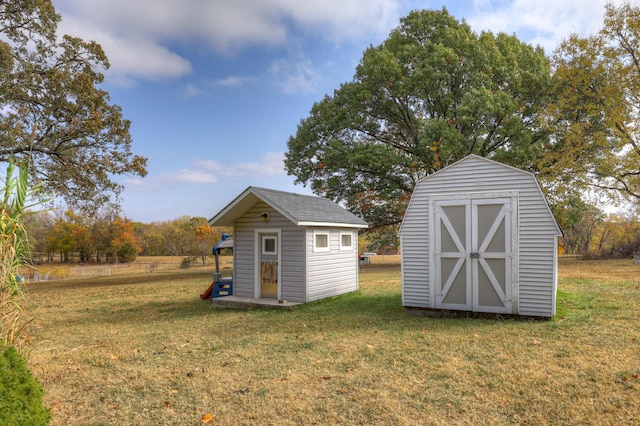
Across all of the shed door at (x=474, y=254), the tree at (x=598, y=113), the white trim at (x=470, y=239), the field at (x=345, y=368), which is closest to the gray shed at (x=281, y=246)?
the field at (x=345, y=368)

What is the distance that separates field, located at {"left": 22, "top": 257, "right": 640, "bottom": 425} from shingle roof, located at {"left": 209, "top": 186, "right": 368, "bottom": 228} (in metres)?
2.70

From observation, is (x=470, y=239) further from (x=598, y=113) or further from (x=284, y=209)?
(x=598, y=113)

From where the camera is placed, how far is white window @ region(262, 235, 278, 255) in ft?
36.9

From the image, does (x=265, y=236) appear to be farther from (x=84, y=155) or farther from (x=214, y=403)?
(x=84, y=155)

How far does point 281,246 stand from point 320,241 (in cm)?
127

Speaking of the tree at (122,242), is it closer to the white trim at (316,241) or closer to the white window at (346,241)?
the white window at (346,241)

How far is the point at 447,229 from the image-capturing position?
8750mm

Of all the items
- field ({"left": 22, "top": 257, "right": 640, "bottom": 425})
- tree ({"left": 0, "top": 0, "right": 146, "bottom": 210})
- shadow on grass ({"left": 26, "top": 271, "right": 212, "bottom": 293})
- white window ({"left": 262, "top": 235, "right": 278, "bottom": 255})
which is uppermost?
tree ({"left": 0, "top": 0, "right": 146, "bottom": 210})

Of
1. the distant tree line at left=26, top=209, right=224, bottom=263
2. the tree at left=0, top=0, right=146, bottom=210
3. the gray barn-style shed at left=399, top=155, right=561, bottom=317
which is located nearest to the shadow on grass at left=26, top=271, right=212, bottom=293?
the tree at left=0, top=0, right=146, bottom=210

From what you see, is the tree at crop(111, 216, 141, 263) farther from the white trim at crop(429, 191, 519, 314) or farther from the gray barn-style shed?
the white trim at crop(429, 191, 519, 314)

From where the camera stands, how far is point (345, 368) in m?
5.44

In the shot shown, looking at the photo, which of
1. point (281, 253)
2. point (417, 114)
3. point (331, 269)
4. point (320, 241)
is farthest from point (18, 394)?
point (417, 114)

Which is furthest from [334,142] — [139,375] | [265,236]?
[139,375]

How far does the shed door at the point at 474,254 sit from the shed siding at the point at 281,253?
3947mm
